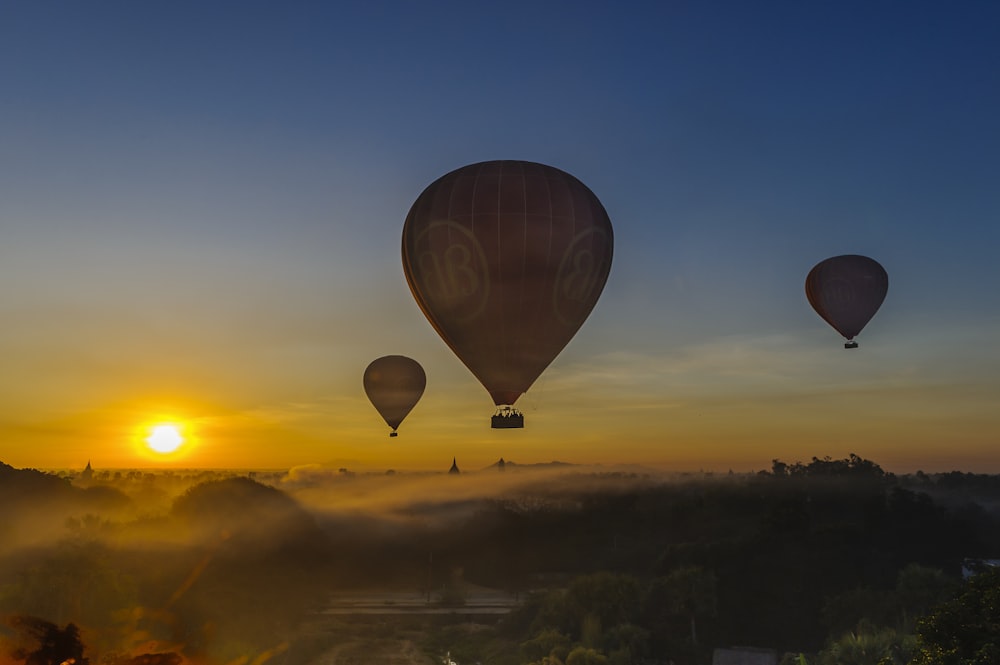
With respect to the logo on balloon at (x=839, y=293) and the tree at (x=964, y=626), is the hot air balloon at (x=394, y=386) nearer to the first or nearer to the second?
the logo on balloon at (x=839, y=293)

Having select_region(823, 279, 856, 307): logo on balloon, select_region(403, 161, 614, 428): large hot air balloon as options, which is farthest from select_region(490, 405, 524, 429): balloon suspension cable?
select_region(823, 279, 856, 307): logo on balloon

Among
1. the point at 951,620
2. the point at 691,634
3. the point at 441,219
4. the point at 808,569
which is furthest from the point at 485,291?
the point at 808,569

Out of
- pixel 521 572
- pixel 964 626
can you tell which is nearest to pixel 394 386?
pixel 521 572

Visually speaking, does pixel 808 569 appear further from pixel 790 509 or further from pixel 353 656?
pixel 353 656

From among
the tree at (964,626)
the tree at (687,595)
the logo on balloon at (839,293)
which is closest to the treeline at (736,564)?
the tree at (687,595)

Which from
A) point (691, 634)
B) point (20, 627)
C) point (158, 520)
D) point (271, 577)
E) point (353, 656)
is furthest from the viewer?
point (158, 520)

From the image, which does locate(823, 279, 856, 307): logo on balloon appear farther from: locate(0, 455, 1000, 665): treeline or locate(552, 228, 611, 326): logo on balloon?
locate(552, 228, 611, 326): logo on balloon

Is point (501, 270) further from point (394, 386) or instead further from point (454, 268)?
point (394, 386)
